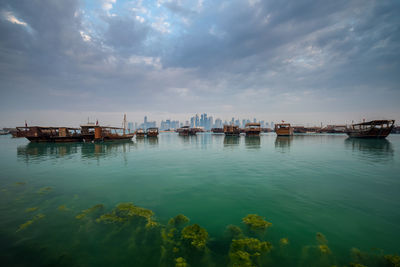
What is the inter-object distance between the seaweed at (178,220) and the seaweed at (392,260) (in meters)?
5.40

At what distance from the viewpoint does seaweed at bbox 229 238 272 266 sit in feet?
12.3

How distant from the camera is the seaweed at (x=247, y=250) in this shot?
3746 millimetres

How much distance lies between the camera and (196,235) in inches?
184

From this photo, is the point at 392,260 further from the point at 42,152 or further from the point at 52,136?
the point at 52,136

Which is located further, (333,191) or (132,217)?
(333,191)

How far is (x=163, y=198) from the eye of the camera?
7.57 metres

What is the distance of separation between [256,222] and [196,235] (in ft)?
7.38

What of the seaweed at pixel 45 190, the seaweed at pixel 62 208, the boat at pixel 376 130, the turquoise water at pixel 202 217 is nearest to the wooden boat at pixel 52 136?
the turquoise water at pixel 202 217

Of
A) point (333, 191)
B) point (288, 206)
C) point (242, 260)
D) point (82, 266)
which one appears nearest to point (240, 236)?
point (242, 260)

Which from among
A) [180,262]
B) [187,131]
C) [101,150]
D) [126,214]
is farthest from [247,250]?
[187,131]

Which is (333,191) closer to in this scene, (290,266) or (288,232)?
(288,232)

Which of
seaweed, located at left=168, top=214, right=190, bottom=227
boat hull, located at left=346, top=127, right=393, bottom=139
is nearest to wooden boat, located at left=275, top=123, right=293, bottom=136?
boat hull, located at left=346, top=127, right=393, bottom=139

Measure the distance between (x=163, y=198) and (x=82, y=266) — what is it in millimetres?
4082

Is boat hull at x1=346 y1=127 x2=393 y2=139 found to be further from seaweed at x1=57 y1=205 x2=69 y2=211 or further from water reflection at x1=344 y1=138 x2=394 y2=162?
seaweed at x1=57 y1=205 x2=69 y2=211
